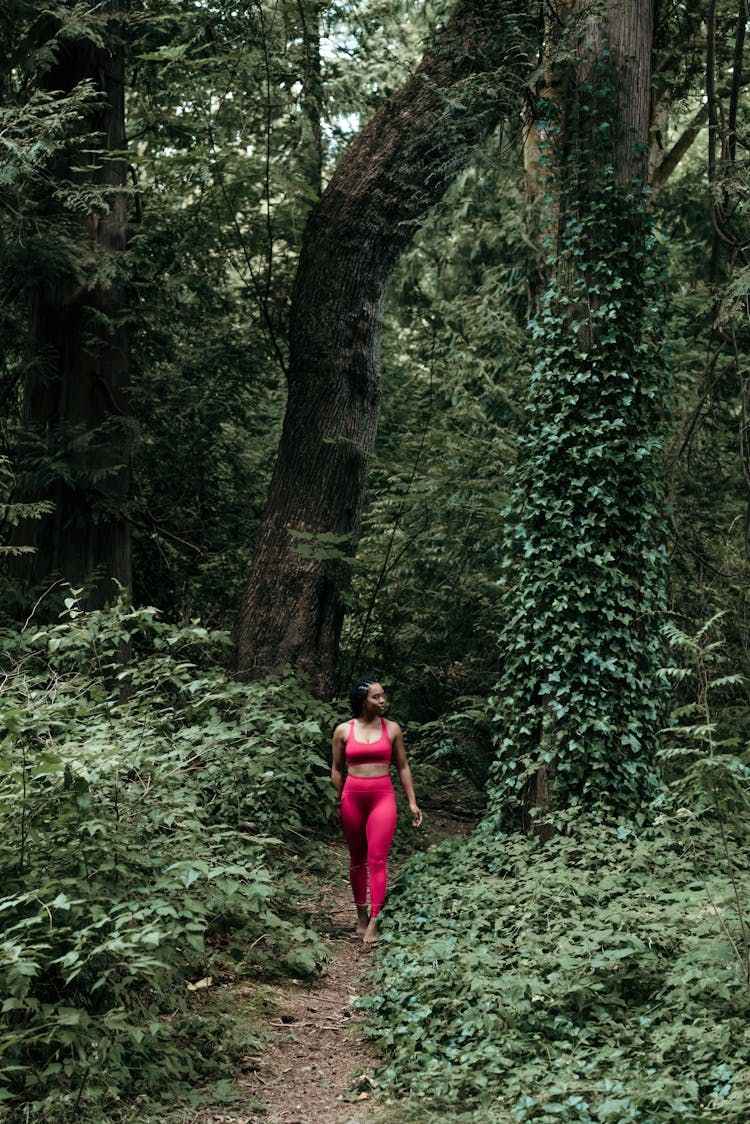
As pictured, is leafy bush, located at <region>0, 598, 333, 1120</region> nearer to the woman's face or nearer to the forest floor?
the forest floor

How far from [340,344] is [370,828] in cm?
539

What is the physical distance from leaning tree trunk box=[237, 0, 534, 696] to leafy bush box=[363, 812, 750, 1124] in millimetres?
3877

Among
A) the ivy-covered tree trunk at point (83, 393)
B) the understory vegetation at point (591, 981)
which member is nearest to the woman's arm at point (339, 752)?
the understory vegetation at point (591, 981)

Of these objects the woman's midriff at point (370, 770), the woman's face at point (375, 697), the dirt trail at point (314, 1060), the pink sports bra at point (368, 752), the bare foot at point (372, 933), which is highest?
the woman's face at point (375, 697)

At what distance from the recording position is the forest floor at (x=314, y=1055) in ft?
17.0

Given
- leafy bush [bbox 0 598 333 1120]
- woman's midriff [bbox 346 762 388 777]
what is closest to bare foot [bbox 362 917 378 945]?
leafy bush [bbox 0 598 333 1120]

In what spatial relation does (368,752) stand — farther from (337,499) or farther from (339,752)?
(337,499)

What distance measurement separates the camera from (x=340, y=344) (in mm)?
11352

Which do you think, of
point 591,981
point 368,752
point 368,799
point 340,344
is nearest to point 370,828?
point 368,799

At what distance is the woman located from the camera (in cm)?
779

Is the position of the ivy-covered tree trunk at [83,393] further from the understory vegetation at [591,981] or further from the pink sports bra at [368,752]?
the understory vegetation at [591,981]

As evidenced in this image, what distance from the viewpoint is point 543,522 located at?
9.12 meters

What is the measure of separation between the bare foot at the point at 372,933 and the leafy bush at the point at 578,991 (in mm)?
131

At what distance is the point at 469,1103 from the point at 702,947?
1.48m
